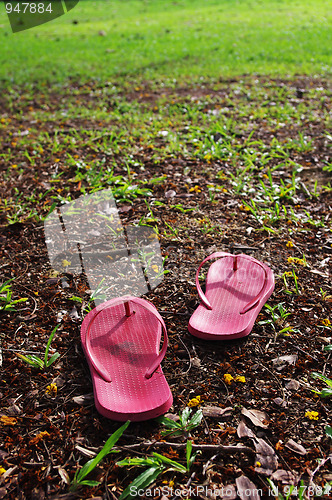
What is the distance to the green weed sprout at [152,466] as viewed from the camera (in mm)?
1257

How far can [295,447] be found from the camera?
1377 millimetres

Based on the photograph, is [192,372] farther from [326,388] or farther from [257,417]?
[326,388]

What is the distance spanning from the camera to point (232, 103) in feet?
13.4

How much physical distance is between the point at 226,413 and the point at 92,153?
7.93ft

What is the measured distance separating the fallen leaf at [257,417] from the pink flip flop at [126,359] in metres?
0.28

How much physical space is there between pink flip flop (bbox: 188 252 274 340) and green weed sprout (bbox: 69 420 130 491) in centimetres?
57

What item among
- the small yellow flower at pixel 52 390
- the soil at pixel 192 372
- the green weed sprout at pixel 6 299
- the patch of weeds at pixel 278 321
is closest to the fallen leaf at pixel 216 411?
the soil at pixel 192 372

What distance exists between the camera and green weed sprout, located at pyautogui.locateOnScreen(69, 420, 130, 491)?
4.17 feet

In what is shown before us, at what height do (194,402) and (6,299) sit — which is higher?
(6,299)

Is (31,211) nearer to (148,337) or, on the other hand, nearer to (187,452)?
(148,337)

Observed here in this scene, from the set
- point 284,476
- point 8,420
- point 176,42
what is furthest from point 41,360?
point 176,42

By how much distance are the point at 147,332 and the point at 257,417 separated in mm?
541

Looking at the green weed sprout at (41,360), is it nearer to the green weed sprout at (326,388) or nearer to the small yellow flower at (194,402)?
the small yellow flower at (194,402)

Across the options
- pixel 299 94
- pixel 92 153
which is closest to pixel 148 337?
pixel 92 153
